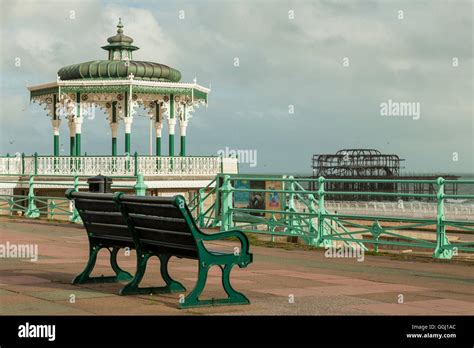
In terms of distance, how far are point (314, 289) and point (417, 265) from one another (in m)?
3.57

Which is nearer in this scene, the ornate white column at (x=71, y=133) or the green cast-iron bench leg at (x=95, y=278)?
the green cast-iron bench leg at (x=95, y=278)

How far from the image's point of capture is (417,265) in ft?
43.1

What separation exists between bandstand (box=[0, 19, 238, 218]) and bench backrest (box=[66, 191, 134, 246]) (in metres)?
21.4

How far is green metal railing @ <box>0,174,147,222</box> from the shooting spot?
2254 centimetres

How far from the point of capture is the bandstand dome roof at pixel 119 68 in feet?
113

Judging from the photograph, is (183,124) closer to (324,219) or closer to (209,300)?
(324,219)

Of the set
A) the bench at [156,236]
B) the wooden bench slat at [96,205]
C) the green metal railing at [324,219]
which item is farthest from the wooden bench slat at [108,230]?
the green metal railing at [324,219]

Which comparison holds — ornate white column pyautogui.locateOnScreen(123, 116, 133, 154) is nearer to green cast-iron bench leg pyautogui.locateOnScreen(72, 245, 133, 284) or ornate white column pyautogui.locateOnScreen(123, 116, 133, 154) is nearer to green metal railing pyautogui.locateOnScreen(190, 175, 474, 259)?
green metal railing pyautogui.locateOnScreen(190, 175, 474, 259)

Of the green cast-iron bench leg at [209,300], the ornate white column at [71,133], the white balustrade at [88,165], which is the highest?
the ornate white column at [71,133]

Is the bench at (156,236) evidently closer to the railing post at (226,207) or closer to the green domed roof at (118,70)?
the railing post at (226,207)

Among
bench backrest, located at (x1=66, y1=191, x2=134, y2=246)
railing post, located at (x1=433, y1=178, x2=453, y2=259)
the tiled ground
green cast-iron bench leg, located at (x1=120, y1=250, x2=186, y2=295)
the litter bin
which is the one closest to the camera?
the tiled ground

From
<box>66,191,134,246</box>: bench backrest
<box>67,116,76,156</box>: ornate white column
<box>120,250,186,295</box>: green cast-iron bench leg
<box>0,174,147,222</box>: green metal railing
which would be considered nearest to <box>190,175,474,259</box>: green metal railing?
<box>0,174,147,222</box>: green metal railing

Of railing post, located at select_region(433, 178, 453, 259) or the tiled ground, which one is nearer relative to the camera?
the tiled ground

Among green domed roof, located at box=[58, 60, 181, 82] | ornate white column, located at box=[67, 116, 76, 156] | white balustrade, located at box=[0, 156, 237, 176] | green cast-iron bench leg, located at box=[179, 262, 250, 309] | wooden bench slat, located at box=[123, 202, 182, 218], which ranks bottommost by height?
green cast-iron bench leg, located at box=[179, 262, 250, 309]
